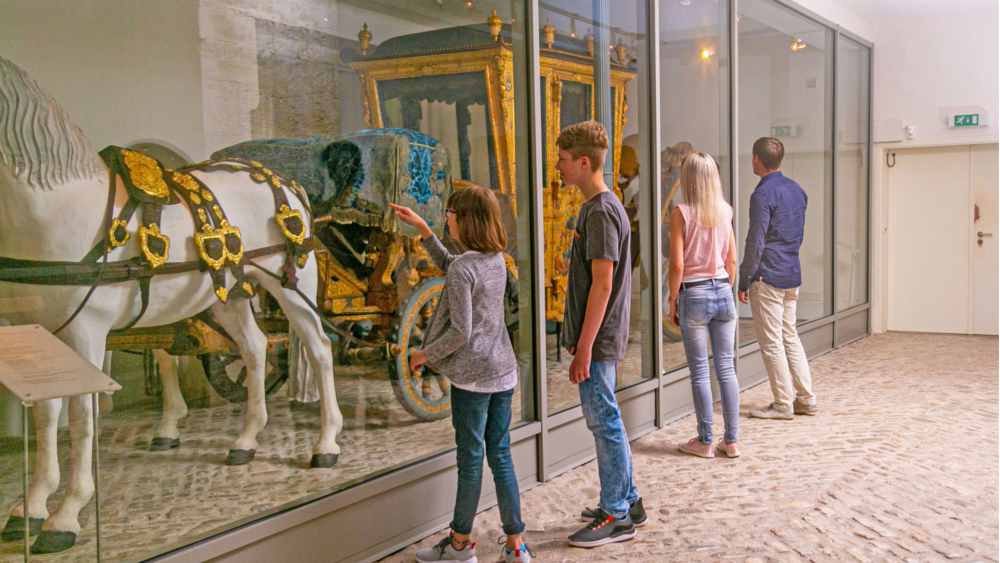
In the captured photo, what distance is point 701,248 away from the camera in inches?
166

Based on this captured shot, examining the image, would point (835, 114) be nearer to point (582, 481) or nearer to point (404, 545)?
point (582, 481)

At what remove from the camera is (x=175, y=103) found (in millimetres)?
2344

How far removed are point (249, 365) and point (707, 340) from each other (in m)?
2.61

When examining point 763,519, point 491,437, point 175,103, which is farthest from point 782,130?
point 175,103

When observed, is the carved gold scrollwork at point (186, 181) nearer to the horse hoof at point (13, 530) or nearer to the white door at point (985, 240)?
the horse hoof at point (13, 530)

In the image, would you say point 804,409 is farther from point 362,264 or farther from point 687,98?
point 362,264

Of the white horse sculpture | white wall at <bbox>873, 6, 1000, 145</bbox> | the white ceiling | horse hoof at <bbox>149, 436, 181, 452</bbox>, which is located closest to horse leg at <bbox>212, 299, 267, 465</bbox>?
the white horse sculpture

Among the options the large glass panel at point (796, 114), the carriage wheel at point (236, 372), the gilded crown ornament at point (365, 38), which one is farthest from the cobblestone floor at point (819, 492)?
the gilded crown ornament at point (365, 38)

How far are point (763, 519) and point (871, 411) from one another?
2.40m

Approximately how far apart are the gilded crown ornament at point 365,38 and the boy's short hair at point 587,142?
0.83 metres

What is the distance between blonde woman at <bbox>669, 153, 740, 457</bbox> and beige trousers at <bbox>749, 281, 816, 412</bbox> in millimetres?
924

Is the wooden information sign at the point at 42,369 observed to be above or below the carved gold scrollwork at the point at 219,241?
below

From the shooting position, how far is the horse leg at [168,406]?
7.68 feet

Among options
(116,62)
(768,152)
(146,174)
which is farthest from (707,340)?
(116,62)
